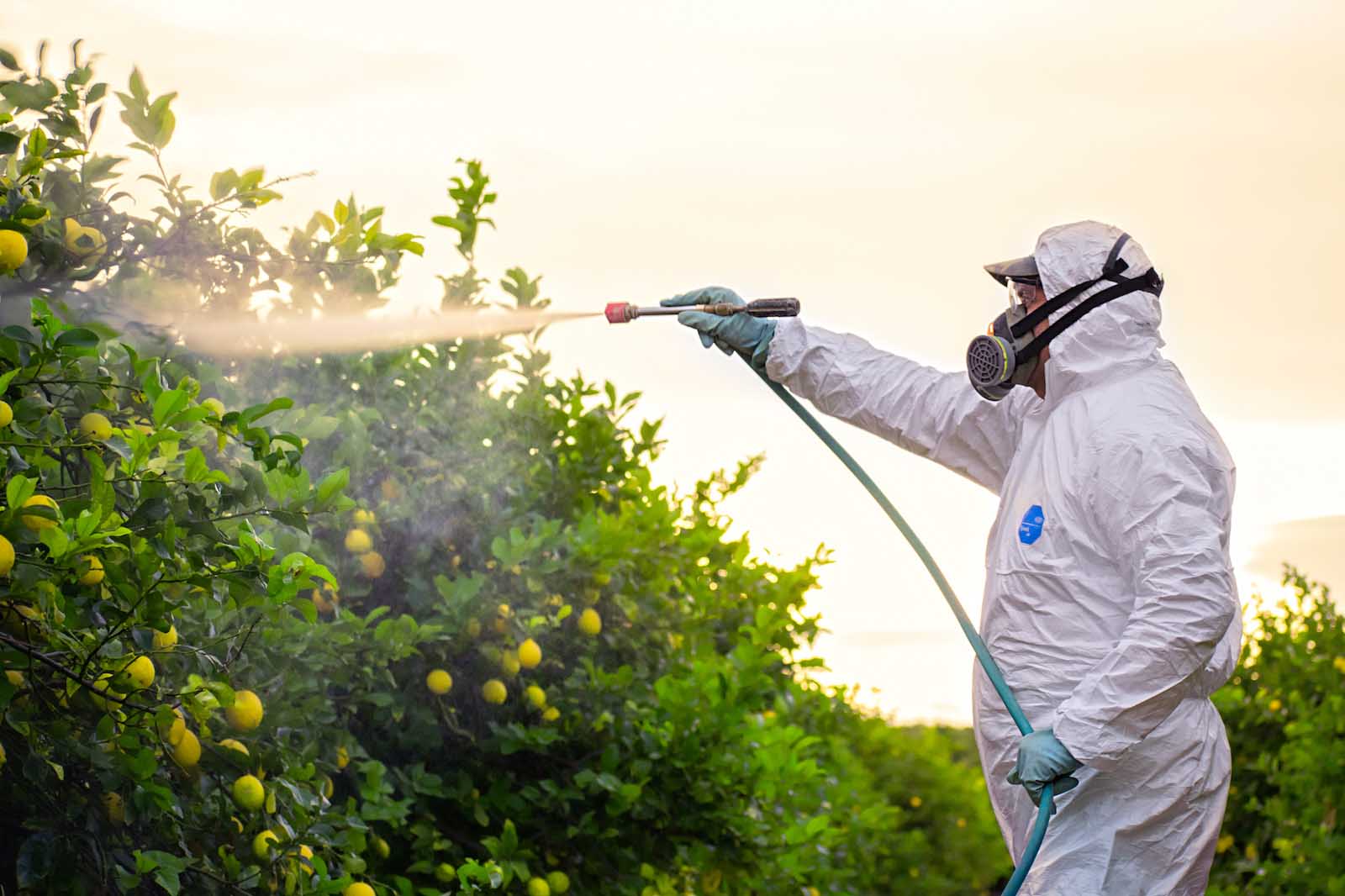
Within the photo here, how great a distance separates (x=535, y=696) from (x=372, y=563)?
18.6 inches

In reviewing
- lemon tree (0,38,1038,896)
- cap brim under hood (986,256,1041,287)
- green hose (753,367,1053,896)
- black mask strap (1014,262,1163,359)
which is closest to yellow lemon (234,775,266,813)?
lemon tree (0,38,1038,896)

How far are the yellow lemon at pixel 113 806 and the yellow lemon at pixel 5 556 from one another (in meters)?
0.50

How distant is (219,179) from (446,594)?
3.18 feet

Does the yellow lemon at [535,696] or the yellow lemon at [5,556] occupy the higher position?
the yellow lemon at [5,556]

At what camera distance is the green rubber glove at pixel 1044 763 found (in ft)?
8.00

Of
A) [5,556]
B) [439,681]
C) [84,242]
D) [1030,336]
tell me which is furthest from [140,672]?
[1030,336]

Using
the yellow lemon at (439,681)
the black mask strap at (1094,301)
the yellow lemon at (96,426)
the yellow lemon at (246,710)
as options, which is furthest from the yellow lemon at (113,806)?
the black mask strap at (1094,301)

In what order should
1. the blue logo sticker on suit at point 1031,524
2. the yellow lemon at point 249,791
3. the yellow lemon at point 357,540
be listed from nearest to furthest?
1. the yellow lemon at point 249,791
2. the blue logo sticker on suit at point 1031,524
3. the yellow lemon at point 357,540

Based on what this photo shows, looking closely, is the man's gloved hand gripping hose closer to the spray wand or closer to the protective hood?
the spray wand

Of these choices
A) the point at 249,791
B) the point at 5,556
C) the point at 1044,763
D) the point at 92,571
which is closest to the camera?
the point at 5,556

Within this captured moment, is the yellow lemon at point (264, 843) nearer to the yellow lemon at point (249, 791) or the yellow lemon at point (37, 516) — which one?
the yellow lemon at point (249, 791)

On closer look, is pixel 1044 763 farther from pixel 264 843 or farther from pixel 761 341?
pixel 264 843

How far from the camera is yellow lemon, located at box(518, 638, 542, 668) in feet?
10.0

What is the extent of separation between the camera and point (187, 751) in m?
2.17
